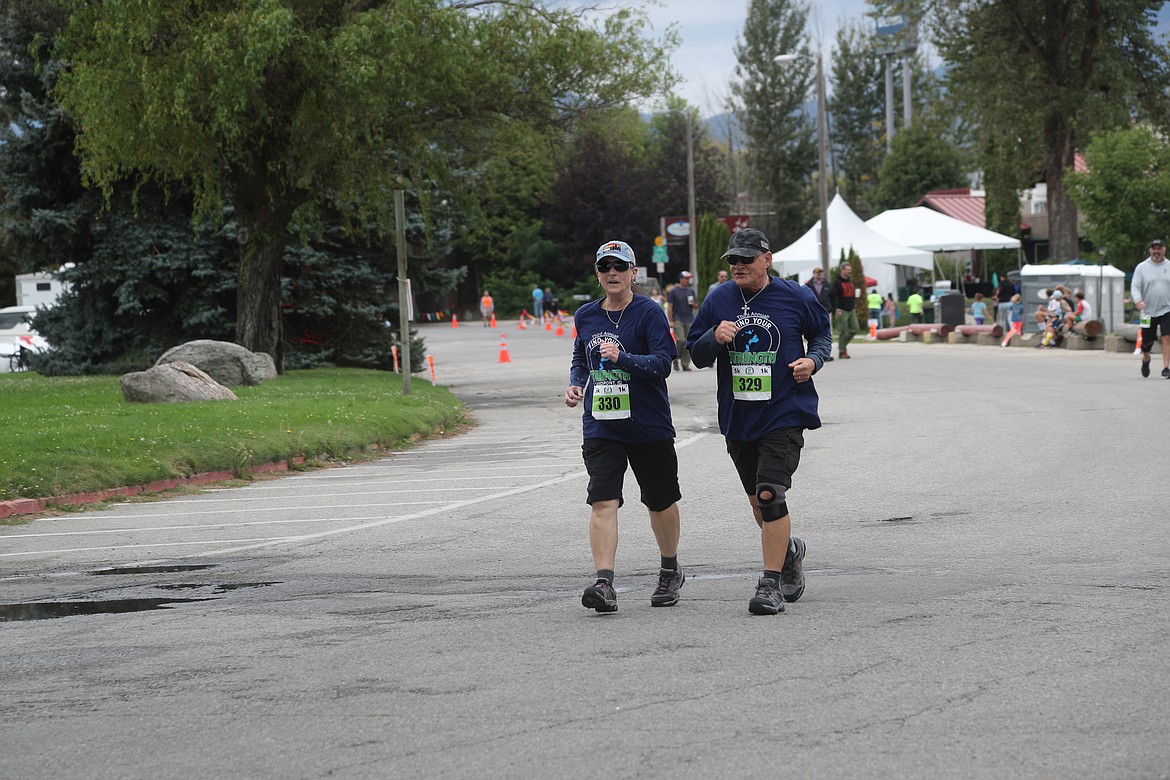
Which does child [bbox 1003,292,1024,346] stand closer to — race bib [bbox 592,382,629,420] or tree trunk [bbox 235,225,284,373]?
tree trunk [bbox 235,225,284,373]

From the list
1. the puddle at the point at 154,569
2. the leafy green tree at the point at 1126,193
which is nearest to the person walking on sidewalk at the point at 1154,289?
the puddle at the point at 154,569

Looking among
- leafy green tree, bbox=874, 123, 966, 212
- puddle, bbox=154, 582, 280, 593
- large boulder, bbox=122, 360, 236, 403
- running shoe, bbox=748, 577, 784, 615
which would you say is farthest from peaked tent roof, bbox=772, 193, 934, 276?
running shoe, bbox=748, 577, 784, 615

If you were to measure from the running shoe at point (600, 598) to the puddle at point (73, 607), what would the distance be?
89.7 inches

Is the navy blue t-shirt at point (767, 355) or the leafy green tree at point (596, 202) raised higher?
the leafy green tree at point (596, 202)

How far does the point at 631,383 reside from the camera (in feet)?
23.7

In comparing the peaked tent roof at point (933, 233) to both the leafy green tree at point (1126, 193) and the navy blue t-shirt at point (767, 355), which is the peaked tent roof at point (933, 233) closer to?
the leafy green tree at point (1126, 193)

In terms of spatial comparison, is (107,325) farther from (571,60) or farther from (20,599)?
(20,599)

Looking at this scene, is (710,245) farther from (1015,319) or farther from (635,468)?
(635,468)

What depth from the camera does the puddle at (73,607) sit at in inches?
294

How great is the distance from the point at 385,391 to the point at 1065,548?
16.6m

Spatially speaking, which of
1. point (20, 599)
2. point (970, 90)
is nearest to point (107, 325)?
point (20, 599)

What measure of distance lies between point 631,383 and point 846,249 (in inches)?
1769

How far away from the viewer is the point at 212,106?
77.1ft

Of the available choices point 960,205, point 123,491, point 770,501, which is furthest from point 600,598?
point 960,205
